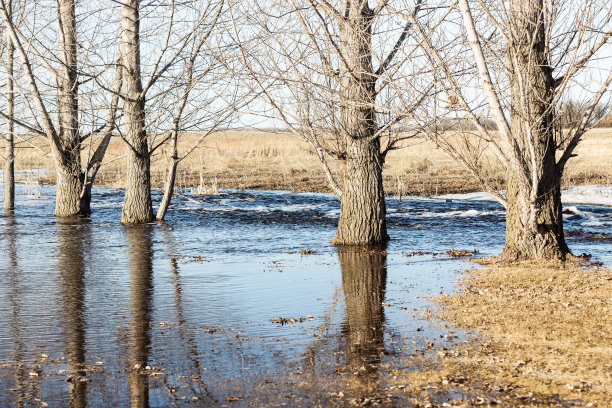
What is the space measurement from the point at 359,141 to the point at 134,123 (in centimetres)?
607

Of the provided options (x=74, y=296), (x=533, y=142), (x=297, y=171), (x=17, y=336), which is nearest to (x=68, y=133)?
(x=74, y=296)

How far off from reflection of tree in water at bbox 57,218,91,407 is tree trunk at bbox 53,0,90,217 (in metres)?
1.14

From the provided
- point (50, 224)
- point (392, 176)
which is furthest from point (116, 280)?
point (392, 176)

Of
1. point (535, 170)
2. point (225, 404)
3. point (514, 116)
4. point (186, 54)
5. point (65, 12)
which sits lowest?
point (225, 404)

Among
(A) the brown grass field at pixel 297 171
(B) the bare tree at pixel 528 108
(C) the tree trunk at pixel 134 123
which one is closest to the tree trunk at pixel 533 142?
(B) the bare tree at pixel 528 108

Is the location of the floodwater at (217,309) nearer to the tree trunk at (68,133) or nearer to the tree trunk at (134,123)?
the tree trunk at (134,123)

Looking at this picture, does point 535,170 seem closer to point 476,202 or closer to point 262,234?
point 262,234

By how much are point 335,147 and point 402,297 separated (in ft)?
14.3

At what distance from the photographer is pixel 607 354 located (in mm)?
5289

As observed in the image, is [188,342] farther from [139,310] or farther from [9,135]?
[9,135]

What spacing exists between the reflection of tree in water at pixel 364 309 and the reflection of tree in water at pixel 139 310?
1.48m

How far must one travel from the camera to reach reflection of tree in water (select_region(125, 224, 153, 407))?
4.86m

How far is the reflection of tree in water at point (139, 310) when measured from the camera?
4859mm

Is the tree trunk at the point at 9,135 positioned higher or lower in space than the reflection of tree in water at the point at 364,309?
higher
